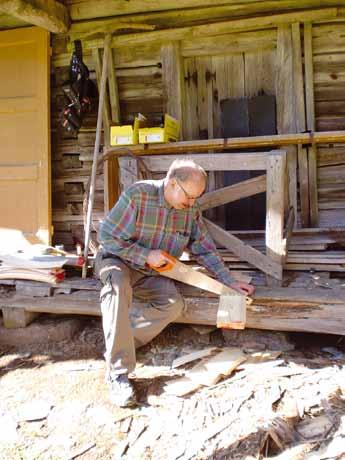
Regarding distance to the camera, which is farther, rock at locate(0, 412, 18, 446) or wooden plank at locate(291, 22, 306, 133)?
wooden plank at locate(291, 22, 306, 133)

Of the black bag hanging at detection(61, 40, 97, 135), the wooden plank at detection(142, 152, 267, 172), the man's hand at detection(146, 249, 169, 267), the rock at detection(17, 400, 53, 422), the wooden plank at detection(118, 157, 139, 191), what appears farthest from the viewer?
the black bag hanging at detection(61, 40, 97, 135)

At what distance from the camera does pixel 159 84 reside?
5492 millimetres

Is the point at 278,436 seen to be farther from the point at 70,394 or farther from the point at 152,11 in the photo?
the point at 152,11

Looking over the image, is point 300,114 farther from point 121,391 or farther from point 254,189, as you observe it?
point 121,391

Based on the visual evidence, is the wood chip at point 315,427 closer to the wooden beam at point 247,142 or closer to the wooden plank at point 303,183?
the wooden plank at point 303,183

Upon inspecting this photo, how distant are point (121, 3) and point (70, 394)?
403cm

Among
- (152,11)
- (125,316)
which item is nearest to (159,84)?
(152,11)

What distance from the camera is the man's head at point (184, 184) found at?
3.33m

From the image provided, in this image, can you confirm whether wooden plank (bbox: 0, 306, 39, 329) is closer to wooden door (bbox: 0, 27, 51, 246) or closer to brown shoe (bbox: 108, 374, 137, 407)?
wooden door (bbox: 0, 27, 51, 246)

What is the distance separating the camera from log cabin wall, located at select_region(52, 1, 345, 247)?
506 cm

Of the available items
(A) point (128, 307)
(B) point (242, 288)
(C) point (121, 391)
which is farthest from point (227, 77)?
(C) point (121, 391)

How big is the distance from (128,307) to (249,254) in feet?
4.09

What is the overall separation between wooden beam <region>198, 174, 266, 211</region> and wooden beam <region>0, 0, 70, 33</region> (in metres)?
2.55

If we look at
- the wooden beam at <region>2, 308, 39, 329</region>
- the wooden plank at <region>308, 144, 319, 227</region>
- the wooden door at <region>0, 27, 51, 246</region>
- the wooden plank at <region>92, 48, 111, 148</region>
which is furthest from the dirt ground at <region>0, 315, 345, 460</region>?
the wooden plank at <region>92, 48, 111, 148</region>
